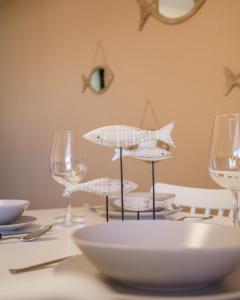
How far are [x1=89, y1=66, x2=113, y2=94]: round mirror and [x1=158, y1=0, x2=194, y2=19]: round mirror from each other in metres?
0.60

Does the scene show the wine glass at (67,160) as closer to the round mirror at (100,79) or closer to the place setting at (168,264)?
the place setting at (168,264)

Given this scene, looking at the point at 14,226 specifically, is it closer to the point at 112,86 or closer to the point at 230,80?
the point at 230,80

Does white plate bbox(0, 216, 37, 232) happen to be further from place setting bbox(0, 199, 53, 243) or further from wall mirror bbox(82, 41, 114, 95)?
wall mirror bbox(82, 41, 114, 95)

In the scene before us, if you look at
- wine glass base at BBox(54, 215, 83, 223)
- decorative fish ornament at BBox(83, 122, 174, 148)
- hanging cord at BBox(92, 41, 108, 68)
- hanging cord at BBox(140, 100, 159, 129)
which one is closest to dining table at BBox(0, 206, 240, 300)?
decorative fish ornament at BBox(83, 122, 174, 148)

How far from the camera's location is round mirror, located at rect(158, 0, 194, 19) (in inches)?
106

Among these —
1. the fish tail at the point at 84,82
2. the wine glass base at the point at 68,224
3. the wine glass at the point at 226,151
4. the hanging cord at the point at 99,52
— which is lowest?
the wine glass base at the point at 68,224

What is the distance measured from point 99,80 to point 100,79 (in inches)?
0.6

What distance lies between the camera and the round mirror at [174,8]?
2682 mm

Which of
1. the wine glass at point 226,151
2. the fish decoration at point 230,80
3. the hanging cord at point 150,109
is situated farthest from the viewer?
the hanging cord at point 150,109

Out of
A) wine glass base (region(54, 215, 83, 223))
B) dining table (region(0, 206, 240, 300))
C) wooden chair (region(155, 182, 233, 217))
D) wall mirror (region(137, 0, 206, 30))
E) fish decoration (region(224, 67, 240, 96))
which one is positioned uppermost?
wall mirror (region(137, 0, 206, 30))

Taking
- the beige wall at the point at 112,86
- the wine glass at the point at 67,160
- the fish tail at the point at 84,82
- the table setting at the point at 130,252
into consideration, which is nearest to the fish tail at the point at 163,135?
the table setting at the point at 130,252

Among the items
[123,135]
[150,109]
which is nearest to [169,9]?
[150,109]

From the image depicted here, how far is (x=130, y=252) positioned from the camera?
392 mm

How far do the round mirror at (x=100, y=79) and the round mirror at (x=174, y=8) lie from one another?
597mm
